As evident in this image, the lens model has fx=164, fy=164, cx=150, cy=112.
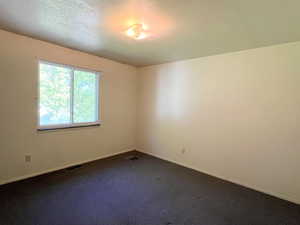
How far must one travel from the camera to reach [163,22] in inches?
77.7

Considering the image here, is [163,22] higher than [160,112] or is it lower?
higher

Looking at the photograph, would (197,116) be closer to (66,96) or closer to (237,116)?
(237,116)

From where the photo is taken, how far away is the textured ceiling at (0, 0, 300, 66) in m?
1.64

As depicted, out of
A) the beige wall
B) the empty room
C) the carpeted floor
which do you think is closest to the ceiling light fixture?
the empty room

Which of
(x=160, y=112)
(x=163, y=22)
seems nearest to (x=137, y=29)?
(x=163, y=22)

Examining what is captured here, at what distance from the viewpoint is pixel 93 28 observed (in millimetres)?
2186

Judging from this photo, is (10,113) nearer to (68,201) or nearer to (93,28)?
(68,201)

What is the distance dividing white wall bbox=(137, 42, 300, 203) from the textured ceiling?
37 cm

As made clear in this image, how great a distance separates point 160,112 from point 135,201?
2.21 meters

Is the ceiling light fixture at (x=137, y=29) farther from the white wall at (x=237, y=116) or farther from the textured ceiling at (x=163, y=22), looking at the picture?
the white wall at (x=237, y=116)

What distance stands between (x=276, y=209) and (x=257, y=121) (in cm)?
123

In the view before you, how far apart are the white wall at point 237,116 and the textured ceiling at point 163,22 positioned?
0.37 metres

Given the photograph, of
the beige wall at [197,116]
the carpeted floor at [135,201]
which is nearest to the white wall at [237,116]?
the beige wall at [197,116]

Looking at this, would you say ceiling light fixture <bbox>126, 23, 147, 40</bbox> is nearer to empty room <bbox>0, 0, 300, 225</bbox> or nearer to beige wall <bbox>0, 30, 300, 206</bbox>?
empty room <bbox>0, 0, 300, 225</bbox>
